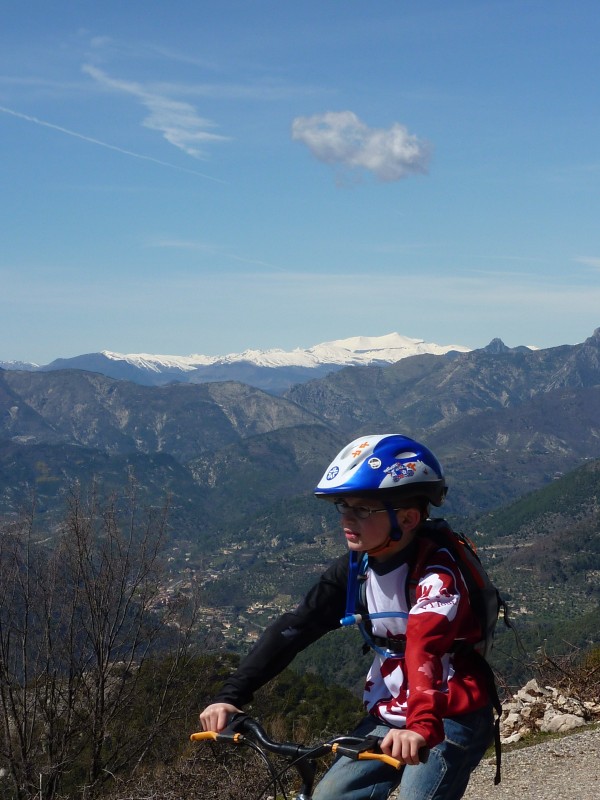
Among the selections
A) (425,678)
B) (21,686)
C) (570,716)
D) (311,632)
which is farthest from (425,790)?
(21,686)

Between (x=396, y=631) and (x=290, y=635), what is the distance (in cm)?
54

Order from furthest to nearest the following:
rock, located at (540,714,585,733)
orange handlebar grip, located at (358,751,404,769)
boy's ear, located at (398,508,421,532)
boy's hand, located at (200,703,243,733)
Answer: rock, located at (540,714,585,733)
boy's ear, located at (398,508,421,532)
boy's hand, located at (200,703,243,733)
orange handlebar grip, located at (358,751,404,769)

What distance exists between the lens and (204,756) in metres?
10.4

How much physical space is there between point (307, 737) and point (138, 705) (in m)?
6.80

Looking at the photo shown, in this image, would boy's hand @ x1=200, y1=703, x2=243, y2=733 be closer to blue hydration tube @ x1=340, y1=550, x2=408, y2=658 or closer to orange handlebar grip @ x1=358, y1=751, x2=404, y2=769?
blue hydration tube @ x1=340, y1=550, x2=408, y2=658

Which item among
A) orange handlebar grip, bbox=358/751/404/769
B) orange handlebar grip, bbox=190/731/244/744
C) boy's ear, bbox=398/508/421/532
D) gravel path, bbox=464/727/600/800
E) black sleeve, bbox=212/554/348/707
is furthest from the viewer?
gravel path, bbox=464/727/600/800

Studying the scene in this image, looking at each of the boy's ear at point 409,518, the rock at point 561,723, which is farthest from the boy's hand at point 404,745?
the rock at point 561,723

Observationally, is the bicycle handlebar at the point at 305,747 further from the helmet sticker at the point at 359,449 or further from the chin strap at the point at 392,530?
the helmet sticker at the point at 359,449

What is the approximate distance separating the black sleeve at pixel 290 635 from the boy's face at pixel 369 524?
0.24 meters

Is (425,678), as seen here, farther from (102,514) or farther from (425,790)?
(102,514)

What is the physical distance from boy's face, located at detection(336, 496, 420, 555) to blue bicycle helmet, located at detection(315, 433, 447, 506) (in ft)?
0.24

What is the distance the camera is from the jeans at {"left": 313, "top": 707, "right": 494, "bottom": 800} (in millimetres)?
3816

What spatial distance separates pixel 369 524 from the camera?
14.0 ft

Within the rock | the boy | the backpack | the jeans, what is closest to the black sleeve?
the boy
